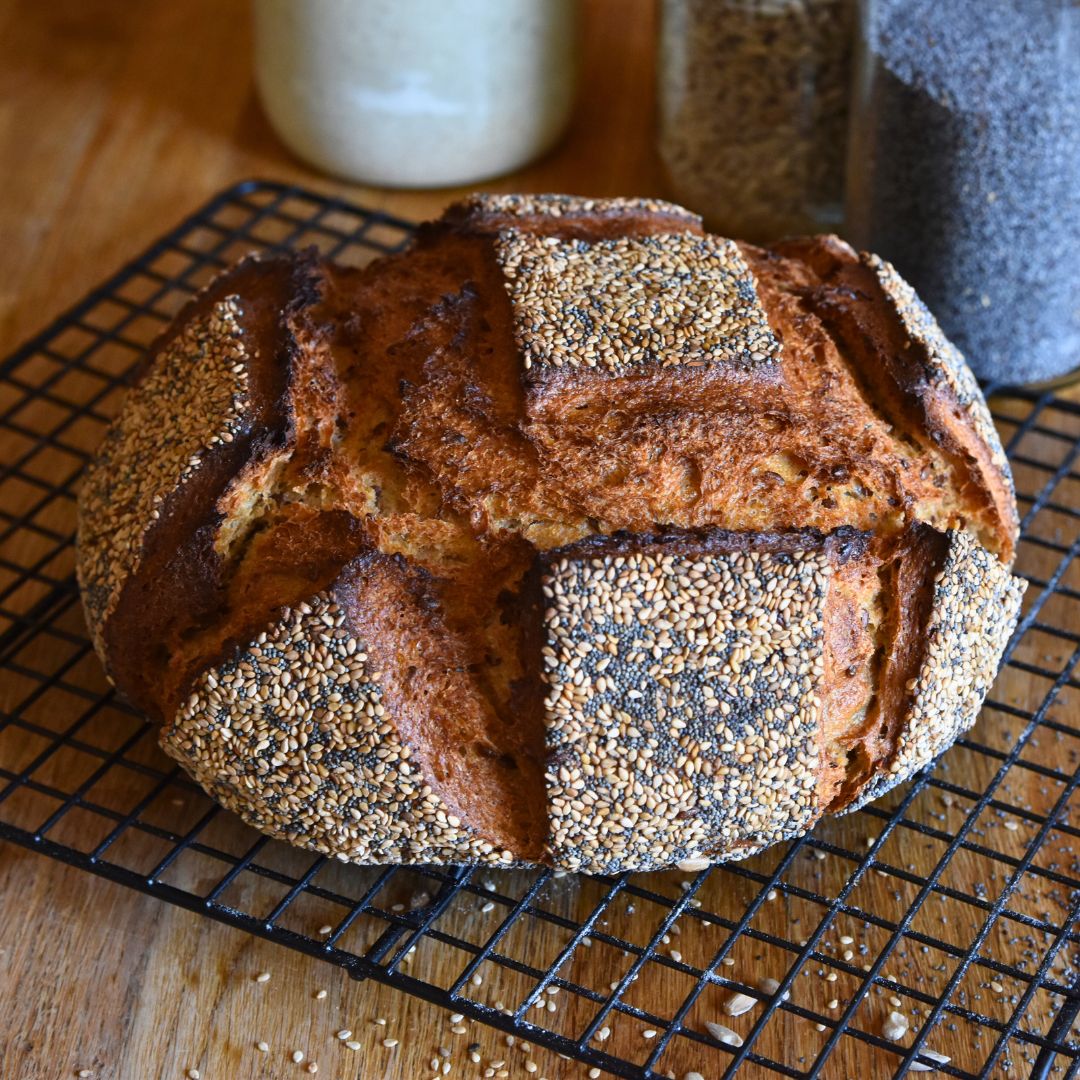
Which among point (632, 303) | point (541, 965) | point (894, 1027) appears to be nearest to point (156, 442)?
point (632, 303)

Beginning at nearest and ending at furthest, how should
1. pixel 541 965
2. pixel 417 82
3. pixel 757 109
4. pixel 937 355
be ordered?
pixel 541 965 < pixel 937 355 < pixel 757 109 < pixel 417 82

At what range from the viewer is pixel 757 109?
2049mm

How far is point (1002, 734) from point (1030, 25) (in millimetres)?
835

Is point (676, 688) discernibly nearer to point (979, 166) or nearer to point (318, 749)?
point (318, 749)

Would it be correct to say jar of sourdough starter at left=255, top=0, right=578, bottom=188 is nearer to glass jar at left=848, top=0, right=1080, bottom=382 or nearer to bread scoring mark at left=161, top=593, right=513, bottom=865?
glass jar at left=848, top=0, right=1080, bottom=382

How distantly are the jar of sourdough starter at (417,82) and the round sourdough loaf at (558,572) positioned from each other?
0.77 metres

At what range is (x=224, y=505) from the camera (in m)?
1.38

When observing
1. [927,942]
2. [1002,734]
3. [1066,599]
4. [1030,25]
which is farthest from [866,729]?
[1030,25]

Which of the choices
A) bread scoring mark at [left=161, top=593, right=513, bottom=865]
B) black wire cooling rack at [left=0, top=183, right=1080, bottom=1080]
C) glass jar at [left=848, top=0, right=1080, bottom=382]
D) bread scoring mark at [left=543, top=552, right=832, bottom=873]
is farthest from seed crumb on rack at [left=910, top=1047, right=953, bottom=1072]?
glass jar at [left=848, top=0, right=1080, bottom=382]

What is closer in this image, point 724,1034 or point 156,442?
point 724,1034

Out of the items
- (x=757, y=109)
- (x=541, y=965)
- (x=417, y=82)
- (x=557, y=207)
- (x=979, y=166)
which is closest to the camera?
(x=541, y=965)

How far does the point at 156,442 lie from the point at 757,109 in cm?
102

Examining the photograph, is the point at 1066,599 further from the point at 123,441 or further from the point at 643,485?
the point at 123,441

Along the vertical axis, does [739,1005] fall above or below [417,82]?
below
